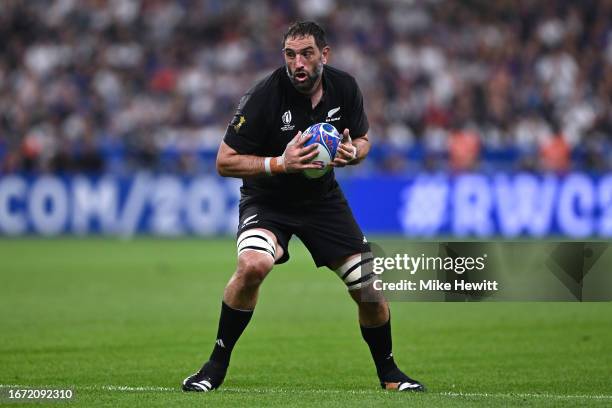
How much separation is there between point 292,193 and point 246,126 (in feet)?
1.96

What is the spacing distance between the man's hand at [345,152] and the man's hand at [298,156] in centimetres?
16

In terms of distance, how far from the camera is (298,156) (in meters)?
7.43

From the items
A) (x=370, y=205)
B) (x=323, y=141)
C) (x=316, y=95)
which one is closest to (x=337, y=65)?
(x=370, y=205)

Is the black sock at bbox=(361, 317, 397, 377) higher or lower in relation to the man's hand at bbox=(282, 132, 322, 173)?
lower

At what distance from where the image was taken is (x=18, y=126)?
2677 centimetres

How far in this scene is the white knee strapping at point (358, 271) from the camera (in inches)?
311

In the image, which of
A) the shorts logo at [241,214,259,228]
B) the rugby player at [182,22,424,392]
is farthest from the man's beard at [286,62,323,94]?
the shorts logo at [241,214,259,228]

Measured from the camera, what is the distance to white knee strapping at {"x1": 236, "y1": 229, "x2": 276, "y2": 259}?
7.67 meters

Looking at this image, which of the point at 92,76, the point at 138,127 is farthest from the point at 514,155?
the point at 92,76

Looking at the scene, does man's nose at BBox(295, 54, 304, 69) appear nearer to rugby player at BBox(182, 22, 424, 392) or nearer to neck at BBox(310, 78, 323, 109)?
rugby player at BBox(182, 22, 424, 392)

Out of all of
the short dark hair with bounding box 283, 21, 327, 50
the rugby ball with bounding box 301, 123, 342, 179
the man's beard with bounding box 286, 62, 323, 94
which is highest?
the short dark hair with bounding box 283, 21, 327, 50

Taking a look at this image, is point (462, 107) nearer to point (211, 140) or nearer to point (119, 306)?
point (211, 140)

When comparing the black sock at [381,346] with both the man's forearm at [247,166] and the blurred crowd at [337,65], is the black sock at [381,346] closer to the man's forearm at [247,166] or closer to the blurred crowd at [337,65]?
the man's forearm at [247,166]

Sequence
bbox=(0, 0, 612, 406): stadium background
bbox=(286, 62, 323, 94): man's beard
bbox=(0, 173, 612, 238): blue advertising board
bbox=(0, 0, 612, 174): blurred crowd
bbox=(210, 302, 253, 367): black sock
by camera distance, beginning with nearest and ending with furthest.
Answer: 1. bbox=(286, 62, 323, 94): man's beard
2. bbox=(210, 302, 253, 367): black sock
3. bbox=(0, 0, 612, 406): stadium background
4. bbox=(0, 173, 612, 238): blue advertising board
5. bbox=(0, 0, 612, 174): blurred crowd
